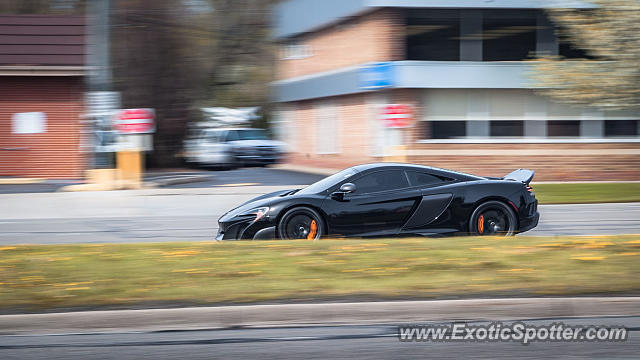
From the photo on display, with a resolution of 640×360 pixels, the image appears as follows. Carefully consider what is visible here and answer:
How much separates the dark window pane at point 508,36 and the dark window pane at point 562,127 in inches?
96.3

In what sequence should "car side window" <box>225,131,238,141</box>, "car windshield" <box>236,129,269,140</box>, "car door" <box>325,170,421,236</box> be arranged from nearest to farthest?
"car door" <box>325,170,421,236</box> < "car side window" <box>225,131,238,141</box> < "car windshield" <box>236,129,269,140</box>

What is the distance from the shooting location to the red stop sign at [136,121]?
2091 cm

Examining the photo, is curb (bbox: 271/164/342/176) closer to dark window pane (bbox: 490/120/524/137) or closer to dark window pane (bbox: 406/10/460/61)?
dark window pane (bbox: 406/10/460/61)

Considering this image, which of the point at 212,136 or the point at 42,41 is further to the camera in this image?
the point at 212,136

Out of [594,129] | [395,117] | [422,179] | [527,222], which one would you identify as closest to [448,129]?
[594,129]

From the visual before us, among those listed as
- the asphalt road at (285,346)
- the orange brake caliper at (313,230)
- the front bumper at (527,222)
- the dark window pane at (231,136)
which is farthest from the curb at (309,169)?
the asphalt road at (285,346)

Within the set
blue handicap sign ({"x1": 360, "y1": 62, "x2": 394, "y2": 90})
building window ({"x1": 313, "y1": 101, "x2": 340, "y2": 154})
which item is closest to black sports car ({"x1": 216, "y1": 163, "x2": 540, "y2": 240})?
blue handicap sign ({"x1": 360, "y1": 62, "x2": 394, "y2": 90})

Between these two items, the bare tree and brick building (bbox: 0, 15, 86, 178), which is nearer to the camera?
the bare tree

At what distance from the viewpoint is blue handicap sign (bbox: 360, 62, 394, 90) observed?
1014 inches

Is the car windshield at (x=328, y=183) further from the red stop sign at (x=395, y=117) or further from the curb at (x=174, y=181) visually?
the curb at (x=174, y=181)

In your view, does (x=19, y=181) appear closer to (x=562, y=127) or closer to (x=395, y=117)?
(x=395, y=117)

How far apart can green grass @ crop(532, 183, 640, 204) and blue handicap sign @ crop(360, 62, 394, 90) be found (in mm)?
5979

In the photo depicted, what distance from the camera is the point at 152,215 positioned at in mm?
16406

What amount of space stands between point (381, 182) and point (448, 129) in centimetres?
1590
